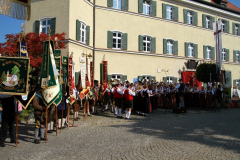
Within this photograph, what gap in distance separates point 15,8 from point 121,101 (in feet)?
27.5

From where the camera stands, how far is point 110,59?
66.0 ft

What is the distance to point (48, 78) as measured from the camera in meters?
7.16

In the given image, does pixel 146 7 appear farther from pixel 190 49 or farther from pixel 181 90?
pixel 181 90

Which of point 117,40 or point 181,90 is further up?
point 117,40

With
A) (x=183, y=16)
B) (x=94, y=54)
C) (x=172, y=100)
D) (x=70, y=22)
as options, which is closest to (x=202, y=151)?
(x=172, y=100)

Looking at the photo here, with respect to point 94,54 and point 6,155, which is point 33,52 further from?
point 6,155

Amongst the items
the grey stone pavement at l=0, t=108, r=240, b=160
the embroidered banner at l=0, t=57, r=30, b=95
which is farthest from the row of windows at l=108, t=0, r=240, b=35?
the embroidered banner at l=0, t=57, r=30, b=95

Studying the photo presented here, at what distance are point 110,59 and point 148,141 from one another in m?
13.5

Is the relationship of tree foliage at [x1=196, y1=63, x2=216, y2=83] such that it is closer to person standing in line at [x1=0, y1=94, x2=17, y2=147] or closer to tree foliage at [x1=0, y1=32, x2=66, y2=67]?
tree foliage at [x1=0, y1=32, x2=66, y2=67]

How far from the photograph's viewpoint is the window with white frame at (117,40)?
2069cm

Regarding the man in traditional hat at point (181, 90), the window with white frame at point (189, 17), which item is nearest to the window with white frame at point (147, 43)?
the window with white frame at point (189, 17)

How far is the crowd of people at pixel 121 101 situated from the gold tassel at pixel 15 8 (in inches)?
106

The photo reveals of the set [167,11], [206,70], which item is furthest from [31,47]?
[167,11]

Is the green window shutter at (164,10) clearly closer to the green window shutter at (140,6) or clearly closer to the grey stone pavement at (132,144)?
the green window shutter at (140,6)
